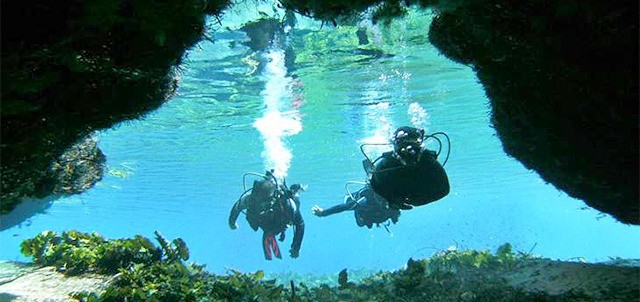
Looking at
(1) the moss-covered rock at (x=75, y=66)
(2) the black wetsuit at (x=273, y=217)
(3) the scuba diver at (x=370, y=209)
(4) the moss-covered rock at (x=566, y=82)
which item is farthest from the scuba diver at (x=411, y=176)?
(2) the black wetsuit at (x=273, y=217)

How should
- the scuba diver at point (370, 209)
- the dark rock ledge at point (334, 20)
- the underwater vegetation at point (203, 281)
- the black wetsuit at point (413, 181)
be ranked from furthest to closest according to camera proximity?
the scuba diver at point (370, 209)
the black wetsuit at point (413, 181)
the underwater vegetation at point (203, 281)
the dark rock ledge at point (334, 20)

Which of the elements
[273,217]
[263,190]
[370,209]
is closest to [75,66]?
[263,190]

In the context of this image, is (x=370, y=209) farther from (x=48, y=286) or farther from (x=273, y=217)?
(x=48, y=286)

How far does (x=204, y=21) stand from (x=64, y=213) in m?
44.9

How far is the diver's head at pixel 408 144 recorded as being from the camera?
7.55 metres

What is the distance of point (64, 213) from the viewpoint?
141 feet

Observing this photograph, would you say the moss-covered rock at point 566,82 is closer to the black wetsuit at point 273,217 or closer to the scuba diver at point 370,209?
the scuba diver at point 370,209

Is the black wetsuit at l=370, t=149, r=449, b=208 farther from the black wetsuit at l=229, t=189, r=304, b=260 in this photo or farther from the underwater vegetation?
the black wetsuit at l=229, t=189, r=304, b=260

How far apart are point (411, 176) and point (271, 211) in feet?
18.4

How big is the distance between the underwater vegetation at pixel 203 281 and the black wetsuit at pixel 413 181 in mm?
1330

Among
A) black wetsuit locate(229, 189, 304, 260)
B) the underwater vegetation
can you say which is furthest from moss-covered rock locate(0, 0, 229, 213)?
black wetsuit locate(229, 189, 304, 260)

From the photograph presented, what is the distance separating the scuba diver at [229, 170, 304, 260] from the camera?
1219 centimetres

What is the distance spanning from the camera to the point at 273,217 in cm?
1220

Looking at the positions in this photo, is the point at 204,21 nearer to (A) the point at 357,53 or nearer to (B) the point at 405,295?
(B) the point at 405,295
